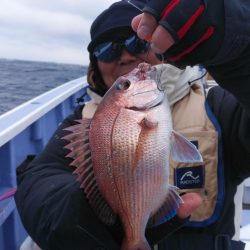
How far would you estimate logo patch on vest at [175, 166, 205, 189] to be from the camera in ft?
5.86

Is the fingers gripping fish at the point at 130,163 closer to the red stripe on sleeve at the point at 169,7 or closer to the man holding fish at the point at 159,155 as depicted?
the man holding fish at the point at 159,155

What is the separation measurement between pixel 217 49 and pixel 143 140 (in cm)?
38

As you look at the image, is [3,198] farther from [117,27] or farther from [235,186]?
[235,186]

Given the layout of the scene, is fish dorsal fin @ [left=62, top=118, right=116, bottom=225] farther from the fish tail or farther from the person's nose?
the person's nose

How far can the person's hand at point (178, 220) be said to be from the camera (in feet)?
4.29

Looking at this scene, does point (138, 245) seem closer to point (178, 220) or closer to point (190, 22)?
point (178, 220)

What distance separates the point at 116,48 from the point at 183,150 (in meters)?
1.10

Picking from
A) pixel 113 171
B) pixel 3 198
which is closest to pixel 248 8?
pixel 113 171

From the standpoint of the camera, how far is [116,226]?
134 centimetres

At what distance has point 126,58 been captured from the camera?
2295 millimetres

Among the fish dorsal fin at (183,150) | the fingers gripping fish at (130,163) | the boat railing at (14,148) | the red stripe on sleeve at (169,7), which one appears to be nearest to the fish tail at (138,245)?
the fingers gripping fish at (130,163)

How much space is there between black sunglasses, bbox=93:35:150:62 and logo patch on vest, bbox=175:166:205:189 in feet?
2.56

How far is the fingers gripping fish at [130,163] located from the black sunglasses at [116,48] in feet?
3.06

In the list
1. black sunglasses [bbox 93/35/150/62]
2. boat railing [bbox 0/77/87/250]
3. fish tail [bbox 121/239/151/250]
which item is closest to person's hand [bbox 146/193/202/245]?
fish tail [bbox 121/239/151/250]
